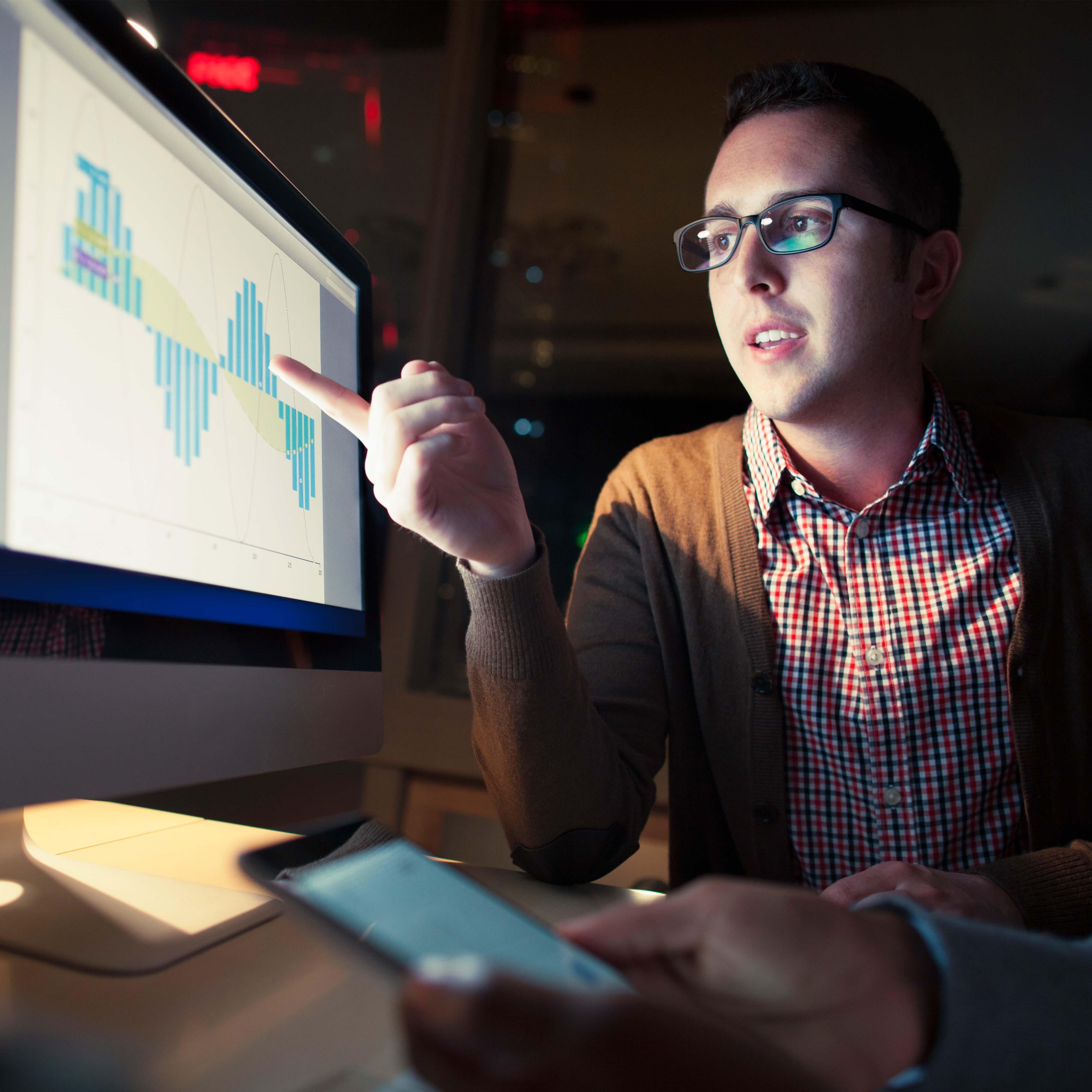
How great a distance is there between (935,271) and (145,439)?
1113mm

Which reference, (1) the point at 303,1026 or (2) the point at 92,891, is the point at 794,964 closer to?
(1) the point at 303,1026

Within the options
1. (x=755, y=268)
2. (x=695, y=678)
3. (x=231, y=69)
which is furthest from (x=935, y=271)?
(x=231, y=69)

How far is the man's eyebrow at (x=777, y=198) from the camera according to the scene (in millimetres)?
1013

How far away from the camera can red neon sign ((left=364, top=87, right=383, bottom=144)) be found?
107 inches

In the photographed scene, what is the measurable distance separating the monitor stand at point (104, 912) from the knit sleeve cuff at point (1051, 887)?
63 centimetres

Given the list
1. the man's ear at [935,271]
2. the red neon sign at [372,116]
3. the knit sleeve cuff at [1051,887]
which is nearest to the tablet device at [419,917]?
the knit sleeve cuff at [1051,887]

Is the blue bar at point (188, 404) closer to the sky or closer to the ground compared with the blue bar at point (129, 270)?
closer to the ground

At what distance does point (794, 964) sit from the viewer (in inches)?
11.1

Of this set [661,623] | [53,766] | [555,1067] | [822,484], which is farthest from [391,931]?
[822,484]

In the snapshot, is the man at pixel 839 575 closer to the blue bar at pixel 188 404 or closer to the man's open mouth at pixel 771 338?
the man's open mouth at pixel 771 338

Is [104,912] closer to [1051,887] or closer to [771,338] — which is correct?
[1051,887]

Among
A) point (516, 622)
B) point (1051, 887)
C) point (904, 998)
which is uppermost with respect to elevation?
point (516, 622)

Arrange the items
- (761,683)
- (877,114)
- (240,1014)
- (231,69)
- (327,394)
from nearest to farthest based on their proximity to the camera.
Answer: (240,1014) → (327,394) → (761,683) → (877,114) → (231,69)

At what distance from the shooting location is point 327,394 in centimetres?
64
